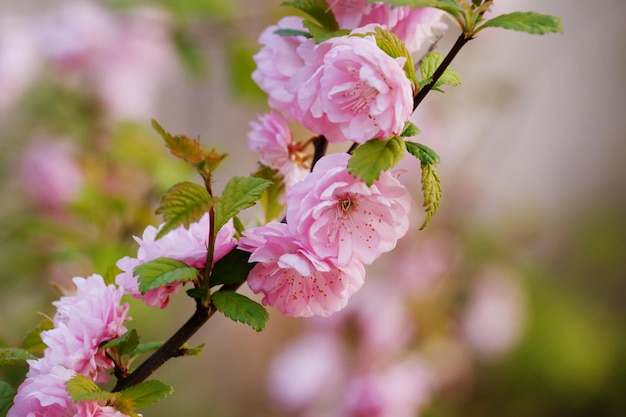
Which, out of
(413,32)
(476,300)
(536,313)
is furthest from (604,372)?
(413,32)

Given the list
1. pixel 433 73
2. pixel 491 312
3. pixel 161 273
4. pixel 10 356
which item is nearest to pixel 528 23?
pixel 433 73

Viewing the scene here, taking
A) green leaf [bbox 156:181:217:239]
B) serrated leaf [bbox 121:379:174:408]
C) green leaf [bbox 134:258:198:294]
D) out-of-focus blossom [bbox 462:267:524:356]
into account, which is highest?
green leaf [bbox 156:181:217:239]

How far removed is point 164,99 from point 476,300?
4.55 ft

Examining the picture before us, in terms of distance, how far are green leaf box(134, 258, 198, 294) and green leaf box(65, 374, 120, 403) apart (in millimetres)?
64

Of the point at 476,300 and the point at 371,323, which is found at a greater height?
the point at 371,323

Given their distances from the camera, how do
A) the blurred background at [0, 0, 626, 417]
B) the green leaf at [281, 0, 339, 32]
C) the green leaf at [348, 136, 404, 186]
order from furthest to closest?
the blurred background at [0, 0, 626, 417], the green leaf at [281, 0, 339, 32], the green leaf at [348, 136, 404, 186]

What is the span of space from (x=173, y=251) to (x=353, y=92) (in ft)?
0.48

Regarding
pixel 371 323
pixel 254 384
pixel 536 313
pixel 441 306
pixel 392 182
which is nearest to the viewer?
pixel 392 182

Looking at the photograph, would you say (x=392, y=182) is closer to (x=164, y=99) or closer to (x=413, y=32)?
(x=413, y=32)

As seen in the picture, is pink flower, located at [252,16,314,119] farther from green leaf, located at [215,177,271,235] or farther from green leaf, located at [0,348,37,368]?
green leaf, located at [0,348,37,368]

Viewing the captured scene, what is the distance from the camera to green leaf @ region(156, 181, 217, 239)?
0.40 m

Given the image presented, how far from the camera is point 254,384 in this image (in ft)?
7.56

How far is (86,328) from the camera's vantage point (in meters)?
0.45

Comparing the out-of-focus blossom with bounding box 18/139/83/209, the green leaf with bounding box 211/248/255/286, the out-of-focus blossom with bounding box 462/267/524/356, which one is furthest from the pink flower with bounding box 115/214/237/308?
the out-of-focus blossom with bounding box 462/267/524/356
